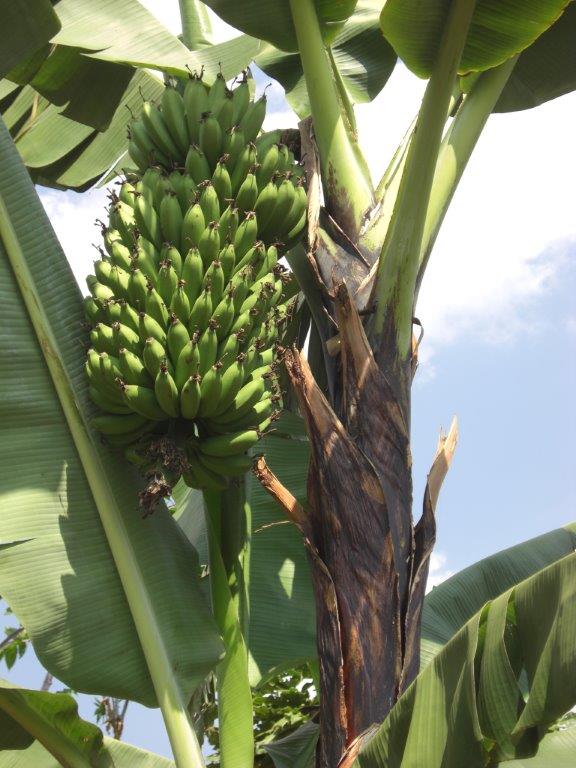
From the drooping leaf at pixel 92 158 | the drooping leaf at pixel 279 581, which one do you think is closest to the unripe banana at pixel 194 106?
the drooping leaf at pixel 279 581

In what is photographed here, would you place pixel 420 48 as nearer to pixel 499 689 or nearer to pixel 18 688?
pixel 499 689

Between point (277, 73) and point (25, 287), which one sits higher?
point (277, 73)

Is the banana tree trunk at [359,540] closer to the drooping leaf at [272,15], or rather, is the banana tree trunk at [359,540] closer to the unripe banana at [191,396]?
the unripe banana at [191,396]

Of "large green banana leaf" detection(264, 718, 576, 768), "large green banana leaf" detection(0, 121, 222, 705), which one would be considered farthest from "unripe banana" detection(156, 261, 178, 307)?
"large green banana leaf" detection(264, 718, 576, 768)

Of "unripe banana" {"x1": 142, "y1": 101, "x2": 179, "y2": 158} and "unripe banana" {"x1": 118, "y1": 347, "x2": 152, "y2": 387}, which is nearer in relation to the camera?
"unripe banana" {"x1": 118, "y1": 347, "x2": 152, "y2": 387}

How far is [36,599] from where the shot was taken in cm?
187

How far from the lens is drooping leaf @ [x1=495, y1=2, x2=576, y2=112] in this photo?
98.0 inches

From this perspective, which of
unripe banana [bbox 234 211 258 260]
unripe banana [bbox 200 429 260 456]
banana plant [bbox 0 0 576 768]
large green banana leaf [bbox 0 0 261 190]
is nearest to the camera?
banana plant [bbox 0 0 576 768]

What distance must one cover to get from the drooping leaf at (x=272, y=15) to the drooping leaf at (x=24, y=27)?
45 centimetres

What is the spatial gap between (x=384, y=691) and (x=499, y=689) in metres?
0.31

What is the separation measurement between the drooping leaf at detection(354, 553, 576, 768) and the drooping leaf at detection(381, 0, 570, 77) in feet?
4.42

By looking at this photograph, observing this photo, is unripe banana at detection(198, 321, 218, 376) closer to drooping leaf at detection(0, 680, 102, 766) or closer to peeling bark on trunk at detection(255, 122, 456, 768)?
peeling bark on trunk at detection(255, 122, 456, 768)

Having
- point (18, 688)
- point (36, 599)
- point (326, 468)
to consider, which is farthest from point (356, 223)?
point (18, 688)

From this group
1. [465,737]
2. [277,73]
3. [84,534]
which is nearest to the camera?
[465,737]
